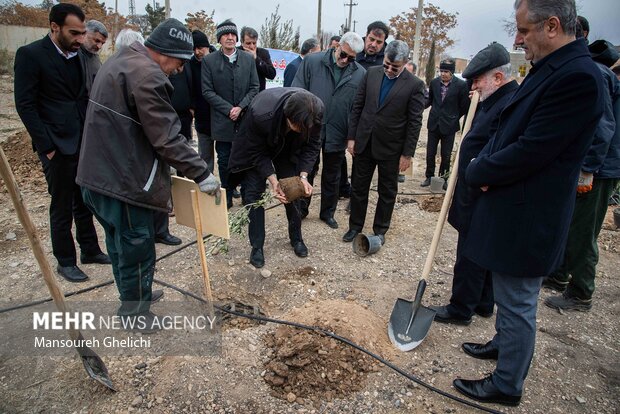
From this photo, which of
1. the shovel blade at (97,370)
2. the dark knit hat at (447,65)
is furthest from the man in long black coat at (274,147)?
the dark knit hat at (447,65)

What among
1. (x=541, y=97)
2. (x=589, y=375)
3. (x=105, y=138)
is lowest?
(x=589, y=375)

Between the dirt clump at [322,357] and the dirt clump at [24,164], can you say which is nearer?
the dirt clump at [322,357]

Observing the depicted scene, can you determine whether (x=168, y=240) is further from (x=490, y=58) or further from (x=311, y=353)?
(x=490, y=58)

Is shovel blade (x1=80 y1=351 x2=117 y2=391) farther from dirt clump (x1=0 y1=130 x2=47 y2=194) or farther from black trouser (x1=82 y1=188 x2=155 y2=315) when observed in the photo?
dirt clump (x1=0 y1=130 x2=47 y2=194)

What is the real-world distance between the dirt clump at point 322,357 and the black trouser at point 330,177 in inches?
81.2

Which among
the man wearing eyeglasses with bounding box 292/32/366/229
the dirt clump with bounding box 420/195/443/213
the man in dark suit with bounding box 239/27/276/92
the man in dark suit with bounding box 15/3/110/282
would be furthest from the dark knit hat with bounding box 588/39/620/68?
the man in dark suit with bounding box 15/3/110/282

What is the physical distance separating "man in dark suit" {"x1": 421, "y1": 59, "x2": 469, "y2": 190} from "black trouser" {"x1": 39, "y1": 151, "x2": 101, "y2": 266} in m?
5.23

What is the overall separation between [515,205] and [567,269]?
6.37 feet

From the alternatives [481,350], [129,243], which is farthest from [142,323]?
[481,350]

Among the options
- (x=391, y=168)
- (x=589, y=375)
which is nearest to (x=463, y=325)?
(x=589, y=375)

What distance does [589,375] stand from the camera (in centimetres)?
265

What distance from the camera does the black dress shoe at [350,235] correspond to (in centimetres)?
450

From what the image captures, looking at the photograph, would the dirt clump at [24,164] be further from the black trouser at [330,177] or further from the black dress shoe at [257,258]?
the black trouser at [330,177]

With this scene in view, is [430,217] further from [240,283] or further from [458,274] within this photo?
[240,283]
